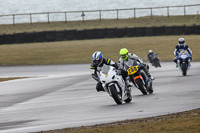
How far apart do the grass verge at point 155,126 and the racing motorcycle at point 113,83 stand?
8.35 ft

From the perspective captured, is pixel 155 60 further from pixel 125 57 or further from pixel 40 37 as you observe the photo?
pixel 40 37

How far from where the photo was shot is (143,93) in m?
15.0

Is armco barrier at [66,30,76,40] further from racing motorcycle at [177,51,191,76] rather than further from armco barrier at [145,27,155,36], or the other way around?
racing motorcycle at [177,51,191,76]

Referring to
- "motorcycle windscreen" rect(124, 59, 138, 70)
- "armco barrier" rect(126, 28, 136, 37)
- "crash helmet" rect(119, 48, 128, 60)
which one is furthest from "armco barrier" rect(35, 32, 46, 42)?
Answer: "crash helmet" rect(119, 48, 128, 60)

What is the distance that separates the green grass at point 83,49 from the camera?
3728cm

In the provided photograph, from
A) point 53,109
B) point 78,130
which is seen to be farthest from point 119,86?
point 78,130

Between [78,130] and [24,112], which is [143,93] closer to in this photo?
[24,112]

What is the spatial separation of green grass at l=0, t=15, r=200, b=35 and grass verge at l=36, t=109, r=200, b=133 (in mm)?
45208

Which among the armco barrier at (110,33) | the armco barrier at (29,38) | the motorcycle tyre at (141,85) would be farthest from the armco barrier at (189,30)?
the motorcycle tyre at (141,85)

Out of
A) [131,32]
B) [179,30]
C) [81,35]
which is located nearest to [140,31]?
[131,32]

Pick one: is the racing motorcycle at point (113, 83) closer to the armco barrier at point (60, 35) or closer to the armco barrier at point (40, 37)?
the armco barrier at point (60, 35)

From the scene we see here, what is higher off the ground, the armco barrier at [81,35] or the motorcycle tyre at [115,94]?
the armco barrier at [81,35]

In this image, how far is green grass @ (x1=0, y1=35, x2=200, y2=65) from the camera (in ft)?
122

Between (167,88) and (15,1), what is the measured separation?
118 meters
